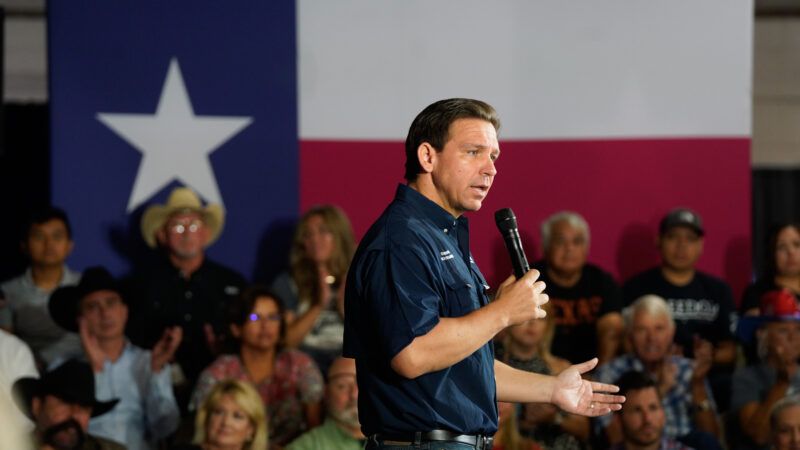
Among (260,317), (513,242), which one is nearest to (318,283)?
(260,317)

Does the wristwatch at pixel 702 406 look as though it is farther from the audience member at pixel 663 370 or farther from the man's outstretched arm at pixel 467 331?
the man's outstretched arm at pixel 467 331

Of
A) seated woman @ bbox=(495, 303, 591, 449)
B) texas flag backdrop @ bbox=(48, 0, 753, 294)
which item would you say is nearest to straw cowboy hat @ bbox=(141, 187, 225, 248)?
texas flag backdrop @ bbox=(48, 0, 753, 294)

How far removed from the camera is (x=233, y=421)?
5270mm

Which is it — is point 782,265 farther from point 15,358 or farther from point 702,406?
point 15,358

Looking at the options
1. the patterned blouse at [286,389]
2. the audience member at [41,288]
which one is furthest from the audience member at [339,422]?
the audience member at [41,288]

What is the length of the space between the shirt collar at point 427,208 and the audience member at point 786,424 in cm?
297

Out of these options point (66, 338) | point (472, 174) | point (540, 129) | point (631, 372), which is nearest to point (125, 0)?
point (66, 338)

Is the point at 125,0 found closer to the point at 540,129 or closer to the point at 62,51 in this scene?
the point at 62,51

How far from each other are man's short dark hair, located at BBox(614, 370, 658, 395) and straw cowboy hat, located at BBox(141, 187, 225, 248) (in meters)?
2.35

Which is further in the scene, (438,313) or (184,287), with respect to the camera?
(184,287)

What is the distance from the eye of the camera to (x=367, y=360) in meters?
2.86

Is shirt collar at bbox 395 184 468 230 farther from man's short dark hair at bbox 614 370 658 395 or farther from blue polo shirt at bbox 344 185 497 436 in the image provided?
man's short dark hair at bbox 614 370 658 395

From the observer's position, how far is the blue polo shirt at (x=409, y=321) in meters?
2.75

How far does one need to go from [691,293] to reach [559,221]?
797 millimetres
